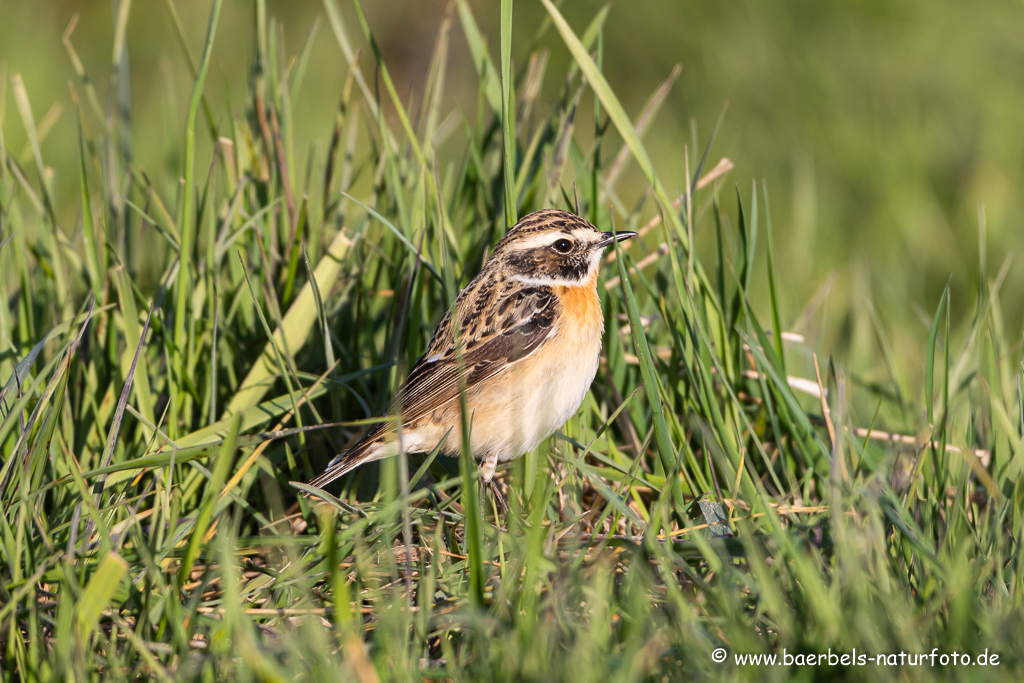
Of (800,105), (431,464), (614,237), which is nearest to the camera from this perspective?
(614,237)

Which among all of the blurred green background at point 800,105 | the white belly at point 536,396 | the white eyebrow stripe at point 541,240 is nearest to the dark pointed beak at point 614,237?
the white eyebrow stripe at point 541,240

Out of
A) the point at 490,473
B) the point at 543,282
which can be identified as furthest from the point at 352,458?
the point at 543,282

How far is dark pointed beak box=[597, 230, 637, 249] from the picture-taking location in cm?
458

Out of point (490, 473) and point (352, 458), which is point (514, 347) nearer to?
point (490, 473)

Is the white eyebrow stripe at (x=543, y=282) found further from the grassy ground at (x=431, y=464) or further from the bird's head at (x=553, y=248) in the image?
the grassy ground at (x=431, y=464)

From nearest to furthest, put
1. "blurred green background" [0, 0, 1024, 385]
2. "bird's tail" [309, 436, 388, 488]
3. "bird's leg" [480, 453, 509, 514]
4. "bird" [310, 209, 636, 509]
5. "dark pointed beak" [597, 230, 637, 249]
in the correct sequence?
"bird's tail" [309, 436, 388, 488] < "bird" [310, 209, 636, 509] < "dark pointed beak" [597, 230, 637, 249] < "bird's leg" [480, 453, 509, 514] < "blurred green background" [0, 0, 1024, 385]

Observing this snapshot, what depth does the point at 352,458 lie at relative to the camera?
4168 millimetres

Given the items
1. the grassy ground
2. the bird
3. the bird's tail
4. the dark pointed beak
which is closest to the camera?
the grassy ground

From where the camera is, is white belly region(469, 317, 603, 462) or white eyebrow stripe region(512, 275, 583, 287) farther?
white eyebrow stripe region(512, 275, 583, 287)

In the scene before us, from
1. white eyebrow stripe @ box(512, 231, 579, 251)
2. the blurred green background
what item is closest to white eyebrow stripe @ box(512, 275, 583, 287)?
white eyebrow stripe @ box(512, 231, 579, 251)

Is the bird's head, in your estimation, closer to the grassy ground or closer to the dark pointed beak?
the dark pointed beak

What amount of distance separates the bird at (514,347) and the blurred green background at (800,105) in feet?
7.30

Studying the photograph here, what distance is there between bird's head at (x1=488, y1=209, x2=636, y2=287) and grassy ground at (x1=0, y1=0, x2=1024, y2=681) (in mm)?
279

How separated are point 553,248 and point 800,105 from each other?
622 cm
